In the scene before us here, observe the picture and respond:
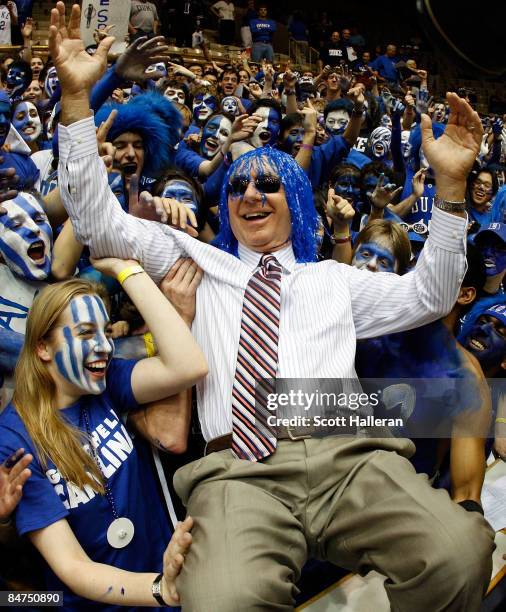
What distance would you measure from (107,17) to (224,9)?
8.44 meters

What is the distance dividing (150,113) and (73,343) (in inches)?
63.9

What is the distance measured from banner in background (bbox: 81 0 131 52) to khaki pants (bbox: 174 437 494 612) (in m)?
3.10

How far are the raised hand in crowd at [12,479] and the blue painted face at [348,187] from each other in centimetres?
302

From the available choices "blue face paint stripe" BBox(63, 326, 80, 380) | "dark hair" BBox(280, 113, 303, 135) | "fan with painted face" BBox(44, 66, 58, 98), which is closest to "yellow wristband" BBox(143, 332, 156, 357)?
"blue face paint stripe" BBox(63, 326, 80, 380)

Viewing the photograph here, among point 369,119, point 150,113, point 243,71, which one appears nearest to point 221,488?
point 150,113

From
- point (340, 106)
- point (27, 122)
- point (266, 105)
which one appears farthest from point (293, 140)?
point (27, 122)

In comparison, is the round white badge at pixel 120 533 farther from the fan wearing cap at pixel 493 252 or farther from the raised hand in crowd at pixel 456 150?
the fan wearing cap at pixel 493 252

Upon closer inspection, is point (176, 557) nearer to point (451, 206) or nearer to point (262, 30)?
point (451, 206)

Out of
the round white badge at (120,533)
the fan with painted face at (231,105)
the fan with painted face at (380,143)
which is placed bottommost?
the fan with painted face at (380,143)

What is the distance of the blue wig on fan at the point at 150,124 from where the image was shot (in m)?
3.17

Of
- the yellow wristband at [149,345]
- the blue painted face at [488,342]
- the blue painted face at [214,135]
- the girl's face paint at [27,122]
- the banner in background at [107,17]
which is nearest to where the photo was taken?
the yellow wristband at [149,345]

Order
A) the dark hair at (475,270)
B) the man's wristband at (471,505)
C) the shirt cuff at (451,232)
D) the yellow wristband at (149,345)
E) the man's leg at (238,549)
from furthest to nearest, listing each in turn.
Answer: the dark hair at (475,270) < the yellow wristband at (149,345) < the man's wristband at (471,505) < the shirt cuff at (451,232) < the man's leg at (238,549)

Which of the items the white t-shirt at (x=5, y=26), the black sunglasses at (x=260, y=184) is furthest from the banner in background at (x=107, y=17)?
the white t-shirt at (x=5, y=26)

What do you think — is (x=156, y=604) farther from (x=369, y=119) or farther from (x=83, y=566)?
(x=369, y=119)
